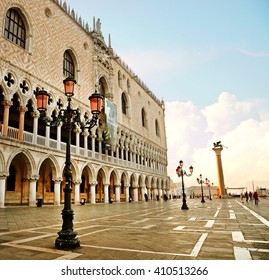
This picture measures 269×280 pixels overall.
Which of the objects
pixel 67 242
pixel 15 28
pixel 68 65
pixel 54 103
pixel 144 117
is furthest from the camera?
pixel 144 117

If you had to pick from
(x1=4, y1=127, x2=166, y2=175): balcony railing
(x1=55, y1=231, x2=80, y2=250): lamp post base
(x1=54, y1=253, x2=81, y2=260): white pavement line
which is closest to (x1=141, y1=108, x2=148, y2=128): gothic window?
(x1=4, y1=127, x2=166, y2=175): balcony railing

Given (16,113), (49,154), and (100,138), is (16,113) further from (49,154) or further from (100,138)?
(100,138)

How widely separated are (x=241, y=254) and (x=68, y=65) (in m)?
21.8

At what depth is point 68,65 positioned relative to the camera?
22.0 m

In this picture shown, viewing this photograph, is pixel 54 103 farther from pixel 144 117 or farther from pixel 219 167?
pixel 219 167

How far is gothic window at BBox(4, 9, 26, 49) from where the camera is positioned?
53.3ft

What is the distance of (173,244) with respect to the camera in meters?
4.18

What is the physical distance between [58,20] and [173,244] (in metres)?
21.7

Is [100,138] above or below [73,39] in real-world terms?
below

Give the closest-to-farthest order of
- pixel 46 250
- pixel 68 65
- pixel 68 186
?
pixel 46 250, pixel 68 186, pixel 68 65

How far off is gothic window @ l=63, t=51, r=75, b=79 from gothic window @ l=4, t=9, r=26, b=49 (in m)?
4.52

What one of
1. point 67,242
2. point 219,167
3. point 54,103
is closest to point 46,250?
point 67,242

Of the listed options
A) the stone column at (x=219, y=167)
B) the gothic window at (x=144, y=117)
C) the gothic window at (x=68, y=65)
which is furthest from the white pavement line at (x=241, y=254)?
the gothic window at (x=144, y=117)
